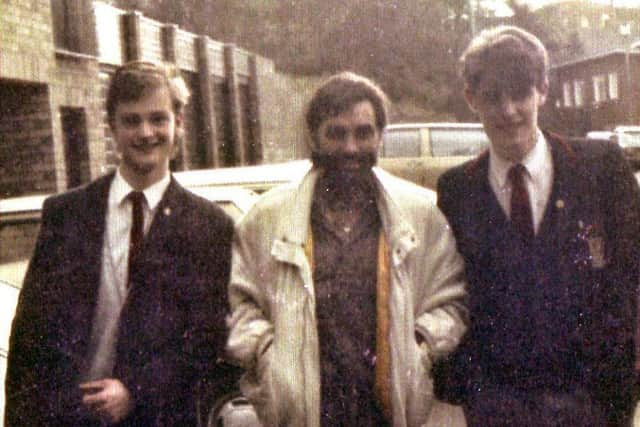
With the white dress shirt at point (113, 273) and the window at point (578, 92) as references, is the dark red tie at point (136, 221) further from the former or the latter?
the window at point (578, 92)

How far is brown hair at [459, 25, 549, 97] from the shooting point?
10.1ft

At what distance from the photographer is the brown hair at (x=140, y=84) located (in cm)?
305

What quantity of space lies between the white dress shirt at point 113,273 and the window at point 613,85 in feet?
149

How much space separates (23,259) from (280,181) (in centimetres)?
118

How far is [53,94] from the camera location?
14.9m

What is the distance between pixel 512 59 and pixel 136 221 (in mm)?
1163

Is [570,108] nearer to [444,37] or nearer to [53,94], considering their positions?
[444,37]

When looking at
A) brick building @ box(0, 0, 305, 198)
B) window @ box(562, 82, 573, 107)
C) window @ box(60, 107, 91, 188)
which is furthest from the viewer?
window @ box(562, 82, 573, 107)

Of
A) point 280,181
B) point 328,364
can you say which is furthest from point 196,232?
point 280,181

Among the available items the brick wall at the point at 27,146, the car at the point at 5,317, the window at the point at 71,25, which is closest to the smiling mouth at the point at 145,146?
the car at the point at 5,317

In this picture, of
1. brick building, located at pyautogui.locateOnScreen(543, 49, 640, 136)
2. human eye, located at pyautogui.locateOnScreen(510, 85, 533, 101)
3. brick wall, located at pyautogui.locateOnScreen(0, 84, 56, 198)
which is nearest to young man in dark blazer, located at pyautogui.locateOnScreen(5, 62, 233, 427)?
human eye, located at pyautogui.locateOnScreen(510, 85, 533, 101)

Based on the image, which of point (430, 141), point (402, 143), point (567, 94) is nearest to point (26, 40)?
point (402, 143)

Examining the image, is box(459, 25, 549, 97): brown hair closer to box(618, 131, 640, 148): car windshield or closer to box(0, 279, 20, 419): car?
box(0, 279, 20, 419): car

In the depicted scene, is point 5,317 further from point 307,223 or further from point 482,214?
point 482,214
